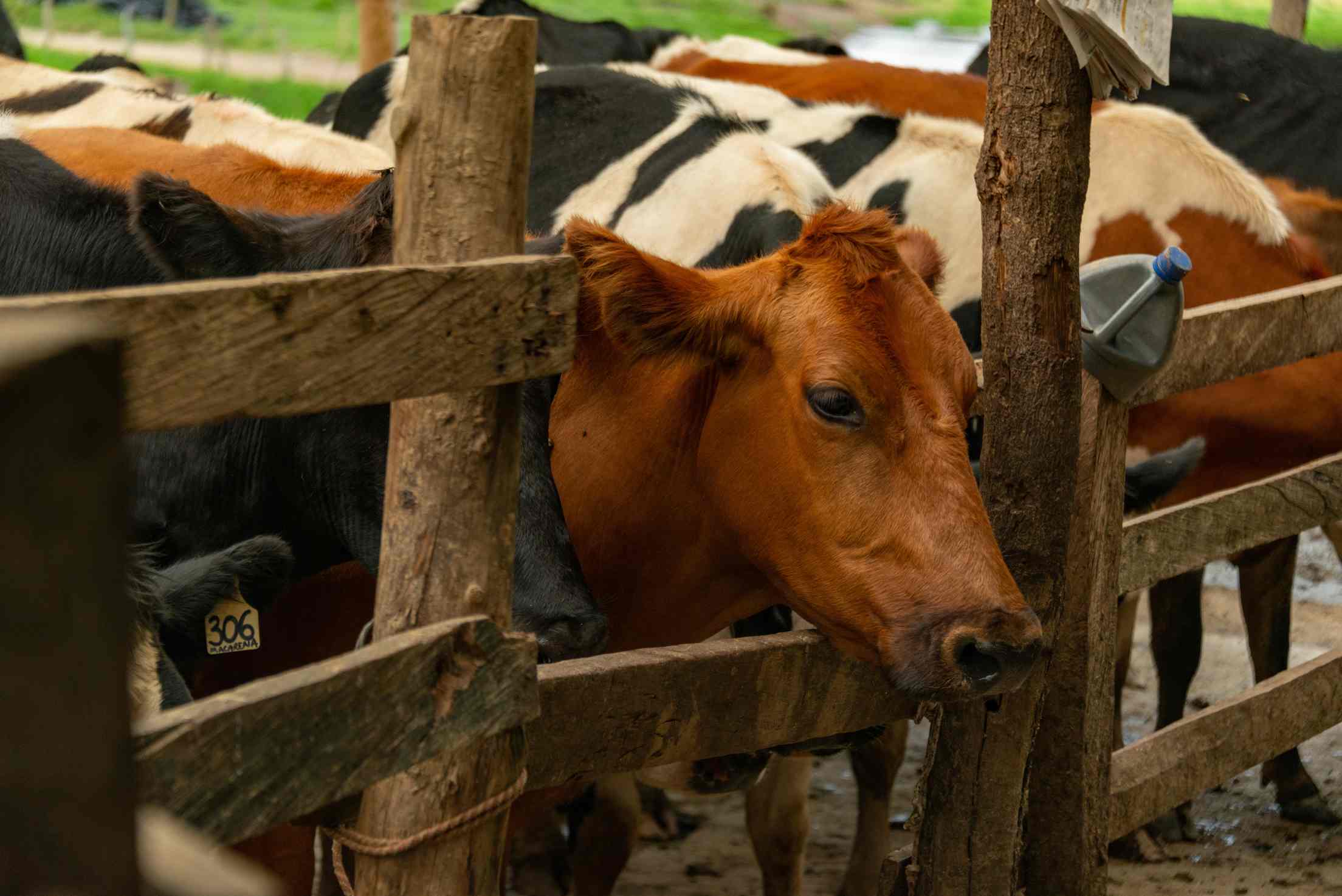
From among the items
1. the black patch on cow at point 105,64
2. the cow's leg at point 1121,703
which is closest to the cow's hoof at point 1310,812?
the cow's leg at point 1121,703

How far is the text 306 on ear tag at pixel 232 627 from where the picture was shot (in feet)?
8.77

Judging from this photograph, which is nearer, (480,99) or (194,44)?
(480,99)

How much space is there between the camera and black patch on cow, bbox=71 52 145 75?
693cm

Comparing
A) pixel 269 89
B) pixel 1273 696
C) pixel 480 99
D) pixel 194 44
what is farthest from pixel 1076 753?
pixel 194 44

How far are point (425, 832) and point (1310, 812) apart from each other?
4.02m

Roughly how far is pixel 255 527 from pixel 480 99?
4.80 ft

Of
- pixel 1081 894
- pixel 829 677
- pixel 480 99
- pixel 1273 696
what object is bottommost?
pixel 1081 894

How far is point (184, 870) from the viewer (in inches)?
35.3

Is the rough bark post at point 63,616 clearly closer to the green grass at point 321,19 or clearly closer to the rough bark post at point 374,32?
the rough bark post at point 374,32

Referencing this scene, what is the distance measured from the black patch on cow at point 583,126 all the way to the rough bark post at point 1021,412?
2.36m

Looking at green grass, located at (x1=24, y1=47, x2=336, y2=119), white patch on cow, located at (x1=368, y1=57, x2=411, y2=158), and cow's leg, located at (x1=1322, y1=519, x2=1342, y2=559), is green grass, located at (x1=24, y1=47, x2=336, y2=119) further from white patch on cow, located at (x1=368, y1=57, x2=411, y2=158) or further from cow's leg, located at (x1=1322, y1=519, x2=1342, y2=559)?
cow's leg, located at (x1=1322, y1=519, x2=1342, y2=559)

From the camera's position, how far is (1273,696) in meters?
3.78

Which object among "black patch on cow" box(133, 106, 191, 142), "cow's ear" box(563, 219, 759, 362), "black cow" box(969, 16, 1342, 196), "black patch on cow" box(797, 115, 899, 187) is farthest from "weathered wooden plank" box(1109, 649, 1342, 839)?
"black cow" box(969, 16, 1342, 196)

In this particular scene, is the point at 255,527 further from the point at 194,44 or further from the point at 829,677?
Answer: the point at 194,44
